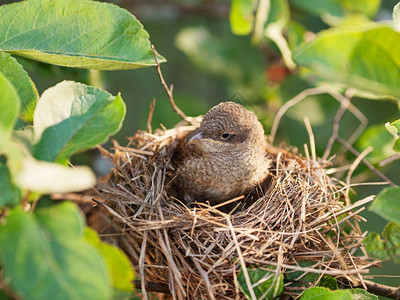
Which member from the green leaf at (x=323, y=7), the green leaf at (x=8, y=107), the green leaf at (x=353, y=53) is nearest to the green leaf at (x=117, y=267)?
the green leaf at (x=8, y=107)

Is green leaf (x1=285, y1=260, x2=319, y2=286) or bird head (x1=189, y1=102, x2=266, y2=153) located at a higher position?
bird head (x1=189, y1=102, x2=266, y2=153)

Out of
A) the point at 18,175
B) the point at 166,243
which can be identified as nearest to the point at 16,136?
the point at 18,175

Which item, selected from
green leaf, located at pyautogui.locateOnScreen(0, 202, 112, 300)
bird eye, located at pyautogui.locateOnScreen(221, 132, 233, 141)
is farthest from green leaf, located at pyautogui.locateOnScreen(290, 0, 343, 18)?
green leaf, located at pyautogui.locateOnScreen(0, 202, 112, 300)

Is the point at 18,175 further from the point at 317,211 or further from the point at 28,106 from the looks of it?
the point at 317,211

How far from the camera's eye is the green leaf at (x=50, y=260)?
0.88 metres

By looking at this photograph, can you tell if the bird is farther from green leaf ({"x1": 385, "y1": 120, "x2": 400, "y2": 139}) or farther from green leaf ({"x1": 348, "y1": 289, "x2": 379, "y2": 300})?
green leaf ({"x1": 385, "y1": 120, "x2": 400, "y2": 139})

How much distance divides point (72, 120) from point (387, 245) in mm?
1154

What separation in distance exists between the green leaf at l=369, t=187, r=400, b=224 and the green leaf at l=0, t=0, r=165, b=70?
0.89 meters

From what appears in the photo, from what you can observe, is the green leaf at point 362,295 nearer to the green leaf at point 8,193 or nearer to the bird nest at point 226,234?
the bird nest at point 226,234

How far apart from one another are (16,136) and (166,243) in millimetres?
847

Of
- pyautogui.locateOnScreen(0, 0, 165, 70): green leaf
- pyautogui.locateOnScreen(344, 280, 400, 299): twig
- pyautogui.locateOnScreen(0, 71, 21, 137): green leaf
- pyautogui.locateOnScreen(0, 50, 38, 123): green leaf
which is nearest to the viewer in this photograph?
pyautogui.locateOnScreen(0, 71, 21, 137): green leaf

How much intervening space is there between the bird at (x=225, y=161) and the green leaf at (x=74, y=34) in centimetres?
86

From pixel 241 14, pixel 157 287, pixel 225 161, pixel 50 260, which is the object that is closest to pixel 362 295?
pixel 157 287

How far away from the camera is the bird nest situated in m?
1.78
